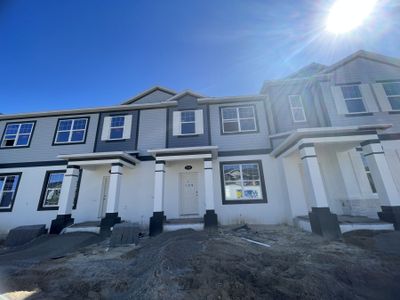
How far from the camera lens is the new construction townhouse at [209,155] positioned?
8.11m

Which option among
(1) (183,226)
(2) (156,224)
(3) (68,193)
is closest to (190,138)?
(1) (183,226)

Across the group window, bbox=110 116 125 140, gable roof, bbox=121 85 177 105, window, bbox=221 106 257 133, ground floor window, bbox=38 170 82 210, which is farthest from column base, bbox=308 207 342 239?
ground floor window, bbox=38 170 82 210

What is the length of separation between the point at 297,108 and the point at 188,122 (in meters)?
6.03

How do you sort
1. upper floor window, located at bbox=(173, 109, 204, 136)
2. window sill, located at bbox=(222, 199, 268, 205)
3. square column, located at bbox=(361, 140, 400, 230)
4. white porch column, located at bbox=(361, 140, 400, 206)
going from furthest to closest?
1. upper floor window, located at bbox=(173, 109, 204, 136)
2. window sill, located at bbox=(222, 199, 268, 205)
3. white porch column, located at bbox=(361, 140, 400, 206)
4. square column, located at bbox=(361, 140, 400, 230)

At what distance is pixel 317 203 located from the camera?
6.13m

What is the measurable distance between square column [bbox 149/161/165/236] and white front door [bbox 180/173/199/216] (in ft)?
4.95

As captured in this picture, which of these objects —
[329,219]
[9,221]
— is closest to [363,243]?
[329,219]

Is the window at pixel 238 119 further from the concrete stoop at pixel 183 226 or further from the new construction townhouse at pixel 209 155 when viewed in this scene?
the concrete stoop at pixel 183 226

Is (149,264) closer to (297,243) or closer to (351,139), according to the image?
(297,243)

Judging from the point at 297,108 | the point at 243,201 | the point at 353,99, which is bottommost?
the point at 243,201

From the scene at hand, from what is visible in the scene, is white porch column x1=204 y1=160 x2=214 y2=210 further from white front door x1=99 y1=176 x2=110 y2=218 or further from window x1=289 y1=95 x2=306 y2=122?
white front door x1=99 y1=176 x2=110 y2=218

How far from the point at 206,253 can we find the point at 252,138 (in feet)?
22.2

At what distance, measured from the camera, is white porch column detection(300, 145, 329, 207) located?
20.2 ft

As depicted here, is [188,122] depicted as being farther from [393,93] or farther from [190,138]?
[393,93]
